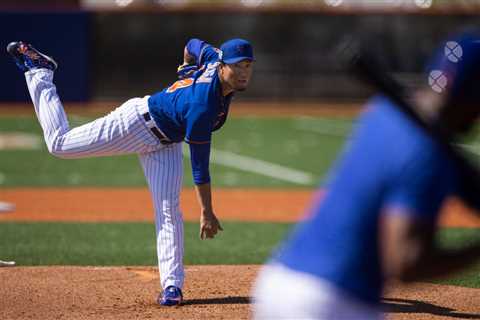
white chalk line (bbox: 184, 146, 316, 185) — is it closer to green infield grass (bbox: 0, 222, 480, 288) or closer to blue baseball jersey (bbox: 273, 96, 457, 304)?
green infield grass (bbox: 0, 222, 480, 288)

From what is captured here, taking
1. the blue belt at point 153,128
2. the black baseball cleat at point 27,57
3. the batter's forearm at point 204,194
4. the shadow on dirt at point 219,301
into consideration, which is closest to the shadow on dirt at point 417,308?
the shadow on dirt at point 219,301

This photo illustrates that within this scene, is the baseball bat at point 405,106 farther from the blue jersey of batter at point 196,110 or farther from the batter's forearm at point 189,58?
the batter's forearm at point 189,58

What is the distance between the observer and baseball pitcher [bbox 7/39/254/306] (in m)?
6.37

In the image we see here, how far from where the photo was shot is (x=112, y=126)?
21.9 feet

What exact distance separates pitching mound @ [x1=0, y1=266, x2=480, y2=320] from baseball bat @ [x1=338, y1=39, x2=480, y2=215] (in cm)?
382

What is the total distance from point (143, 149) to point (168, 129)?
0.87 ft

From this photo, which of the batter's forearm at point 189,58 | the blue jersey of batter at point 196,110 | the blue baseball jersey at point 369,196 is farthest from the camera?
the batter's forearm at point 189,58

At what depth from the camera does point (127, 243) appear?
10406 mm

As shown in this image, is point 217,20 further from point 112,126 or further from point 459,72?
point 459,72

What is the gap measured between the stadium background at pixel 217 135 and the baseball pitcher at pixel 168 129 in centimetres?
195

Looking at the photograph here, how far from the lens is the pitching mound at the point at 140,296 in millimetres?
6539

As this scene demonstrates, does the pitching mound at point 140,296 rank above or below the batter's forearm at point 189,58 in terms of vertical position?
below

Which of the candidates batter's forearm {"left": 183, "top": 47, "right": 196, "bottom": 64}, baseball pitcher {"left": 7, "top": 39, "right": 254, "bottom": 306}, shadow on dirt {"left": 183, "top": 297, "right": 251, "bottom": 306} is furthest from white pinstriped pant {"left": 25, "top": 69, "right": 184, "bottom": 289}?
batter's forearm {"left": 183, "top": 47, "right": 196, "bottom": 64}

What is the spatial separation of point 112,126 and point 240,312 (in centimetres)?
167
